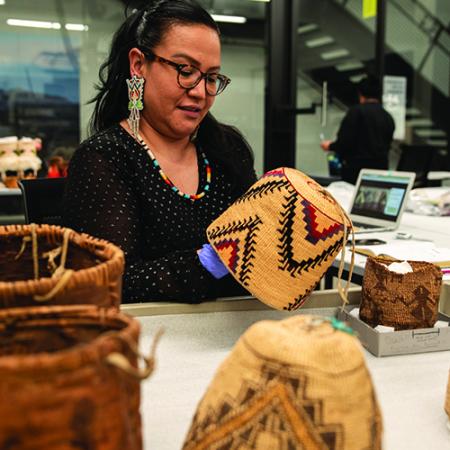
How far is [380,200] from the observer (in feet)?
7.85

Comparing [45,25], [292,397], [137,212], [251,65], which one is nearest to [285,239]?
[292,397]

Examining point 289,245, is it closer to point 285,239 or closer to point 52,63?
point 285,239

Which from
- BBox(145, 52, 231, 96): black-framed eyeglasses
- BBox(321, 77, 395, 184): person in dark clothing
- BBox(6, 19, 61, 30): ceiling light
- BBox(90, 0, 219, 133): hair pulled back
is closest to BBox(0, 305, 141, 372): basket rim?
BBox(145, 52, 231, 96): black-framed eyeglasses

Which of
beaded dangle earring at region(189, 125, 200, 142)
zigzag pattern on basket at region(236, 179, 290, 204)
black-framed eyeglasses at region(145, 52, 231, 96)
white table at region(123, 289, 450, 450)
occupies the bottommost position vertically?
white table at region(123, 289, 450, 450)

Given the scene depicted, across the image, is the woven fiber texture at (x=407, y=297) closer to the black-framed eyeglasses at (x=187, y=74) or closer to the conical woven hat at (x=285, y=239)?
the conical woven hat at (x=285, y=239)

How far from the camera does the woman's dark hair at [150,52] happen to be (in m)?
1.52

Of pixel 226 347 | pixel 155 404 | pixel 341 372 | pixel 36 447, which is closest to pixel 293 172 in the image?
pixel 226 347

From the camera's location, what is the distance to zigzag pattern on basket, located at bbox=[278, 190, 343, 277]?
96 cm

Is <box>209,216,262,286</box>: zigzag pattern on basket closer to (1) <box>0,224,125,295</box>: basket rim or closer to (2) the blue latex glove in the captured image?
(2) the blue latex glove

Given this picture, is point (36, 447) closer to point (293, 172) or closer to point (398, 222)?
point (293, 172)

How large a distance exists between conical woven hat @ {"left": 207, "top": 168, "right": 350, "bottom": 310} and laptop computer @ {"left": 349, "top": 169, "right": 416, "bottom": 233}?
51.7 inches

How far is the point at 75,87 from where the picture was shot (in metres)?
4.12

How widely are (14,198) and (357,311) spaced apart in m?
2.75

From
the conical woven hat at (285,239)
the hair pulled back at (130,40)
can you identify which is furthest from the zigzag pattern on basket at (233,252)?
the hair pulled back at (130,40)
